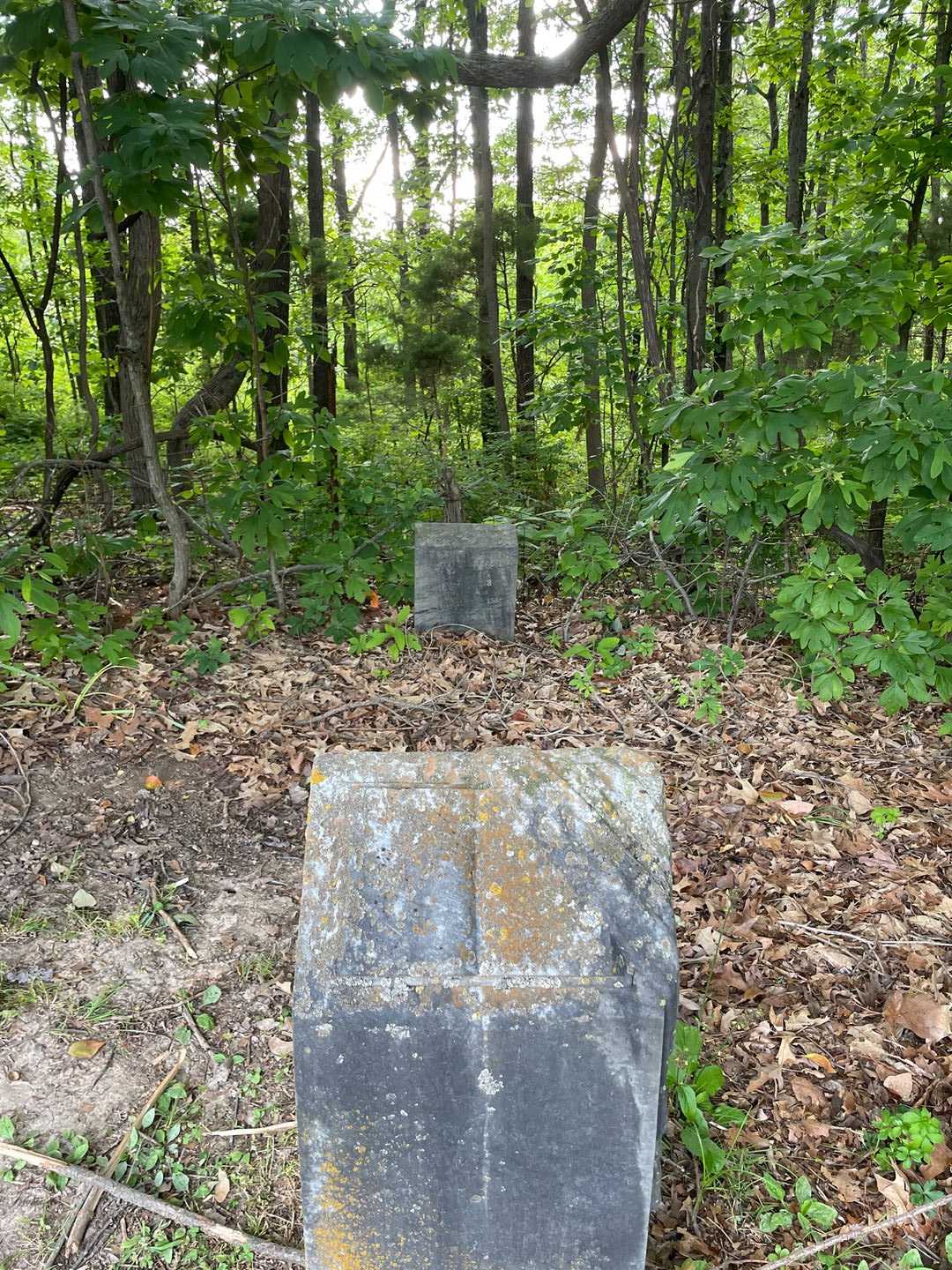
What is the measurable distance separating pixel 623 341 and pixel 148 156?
4328mm

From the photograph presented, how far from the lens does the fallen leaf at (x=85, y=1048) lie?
8.30 ft

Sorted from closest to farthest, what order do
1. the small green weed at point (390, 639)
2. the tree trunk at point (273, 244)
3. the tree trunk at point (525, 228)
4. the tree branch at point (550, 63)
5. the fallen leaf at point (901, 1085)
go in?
the fallen leaf at point (901, 1085) → the tree branch at point (550, 63) → the small green weed at point (390, 639) → the tree trunk at point (273, 244) → the tree trunk at point (525, 228)

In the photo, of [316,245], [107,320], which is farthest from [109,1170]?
[316,245]

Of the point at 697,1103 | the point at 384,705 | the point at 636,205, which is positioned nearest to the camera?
the point at 697,1103

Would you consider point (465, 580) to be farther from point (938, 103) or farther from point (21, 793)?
point (938, 103)

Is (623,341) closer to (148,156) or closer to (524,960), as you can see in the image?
(148,156)

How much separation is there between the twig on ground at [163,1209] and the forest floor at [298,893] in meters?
0.05

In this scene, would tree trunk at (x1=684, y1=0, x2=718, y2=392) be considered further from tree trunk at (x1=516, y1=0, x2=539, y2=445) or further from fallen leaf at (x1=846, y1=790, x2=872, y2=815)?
fallen leaf at (x1=846, y1=790, x2=872, y2=815)

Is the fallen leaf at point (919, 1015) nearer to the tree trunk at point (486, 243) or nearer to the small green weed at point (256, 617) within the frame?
the small green weed at point (256, 617)

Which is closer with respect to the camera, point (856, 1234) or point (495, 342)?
point (856, 1234)

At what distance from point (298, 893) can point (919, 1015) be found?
2.25 metres

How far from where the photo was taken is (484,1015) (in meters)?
1.54

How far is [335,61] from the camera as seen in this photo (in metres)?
3.51

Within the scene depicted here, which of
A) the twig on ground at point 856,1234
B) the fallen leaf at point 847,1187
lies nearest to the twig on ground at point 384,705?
the fallen leaf at point 847,1187
